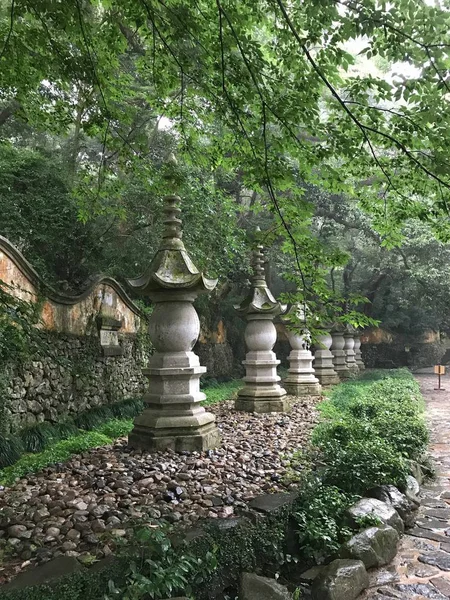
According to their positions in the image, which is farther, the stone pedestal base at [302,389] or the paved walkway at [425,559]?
the stone pedestal base at [302,389]

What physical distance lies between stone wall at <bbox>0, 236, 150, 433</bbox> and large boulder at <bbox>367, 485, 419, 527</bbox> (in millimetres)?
3083

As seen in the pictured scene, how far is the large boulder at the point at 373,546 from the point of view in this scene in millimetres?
3457

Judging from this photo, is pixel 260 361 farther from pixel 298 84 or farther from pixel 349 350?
pixel 349 350

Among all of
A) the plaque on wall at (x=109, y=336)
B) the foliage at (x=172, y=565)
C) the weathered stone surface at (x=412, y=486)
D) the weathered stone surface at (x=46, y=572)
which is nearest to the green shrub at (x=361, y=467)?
the weathered stone surface at (x=412, y=486)

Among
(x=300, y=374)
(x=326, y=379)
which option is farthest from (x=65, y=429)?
(x=326, y=379)

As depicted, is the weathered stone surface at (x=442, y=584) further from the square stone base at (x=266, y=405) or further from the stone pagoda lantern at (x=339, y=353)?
the stone pagoda lantern at (x=339, y=353)

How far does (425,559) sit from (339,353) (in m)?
13.0

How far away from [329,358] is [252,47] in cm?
1193

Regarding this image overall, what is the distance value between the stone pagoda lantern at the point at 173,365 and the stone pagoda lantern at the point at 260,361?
284cm

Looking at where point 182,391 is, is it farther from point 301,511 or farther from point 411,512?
point 411,512

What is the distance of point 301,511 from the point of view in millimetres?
3746

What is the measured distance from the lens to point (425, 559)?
3.67 m

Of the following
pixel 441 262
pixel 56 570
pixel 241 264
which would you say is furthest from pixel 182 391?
pixel 441 262

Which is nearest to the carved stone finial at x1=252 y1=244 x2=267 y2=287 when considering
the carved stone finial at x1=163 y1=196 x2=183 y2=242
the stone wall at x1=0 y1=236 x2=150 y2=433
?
the stone wall at x1=0 y1=236 x2=150 y2=433
